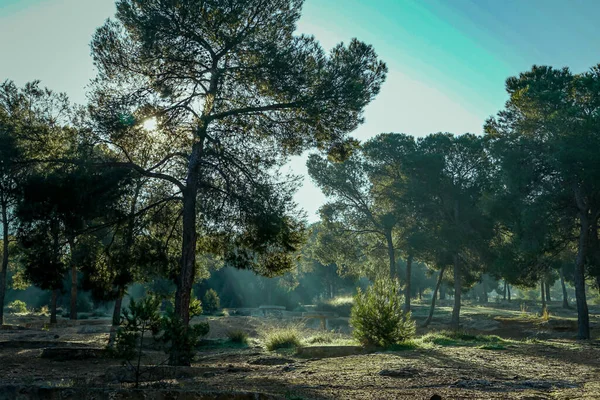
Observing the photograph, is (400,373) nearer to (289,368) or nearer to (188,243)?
(289,368)

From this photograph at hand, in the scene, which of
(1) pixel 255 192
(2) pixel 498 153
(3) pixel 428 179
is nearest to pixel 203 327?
(1) pixel 255 192

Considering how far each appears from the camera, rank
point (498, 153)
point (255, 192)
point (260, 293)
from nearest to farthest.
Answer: point (255, 192), point (498, 153), point (260, 293)

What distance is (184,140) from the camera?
1427cm

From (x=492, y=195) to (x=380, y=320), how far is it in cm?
1208

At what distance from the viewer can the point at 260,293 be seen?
6050 centimetres

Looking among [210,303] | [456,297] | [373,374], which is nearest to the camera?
[373,374]

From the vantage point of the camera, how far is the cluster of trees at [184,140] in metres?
12.2

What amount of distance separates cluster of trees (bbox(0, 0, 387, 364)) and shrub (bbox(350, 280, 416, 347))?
2537 millimetres

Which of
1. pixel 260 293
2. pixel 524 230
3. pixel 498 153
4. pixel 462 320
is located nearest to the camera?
pixel 524 230

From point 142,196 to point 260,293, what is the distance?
4704 cm

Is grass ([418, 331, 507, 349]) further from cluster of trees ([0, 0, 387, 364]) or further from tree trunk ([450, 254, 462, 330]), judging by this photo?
tree trunk ([450, 254, 462, 330])

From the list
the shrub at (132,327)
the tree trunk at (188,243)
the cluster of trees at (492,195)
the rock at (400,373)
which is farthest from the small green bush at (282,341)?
the cluster of trees at (492,195)

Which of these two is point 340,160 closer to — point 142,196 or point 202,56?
point 202,56

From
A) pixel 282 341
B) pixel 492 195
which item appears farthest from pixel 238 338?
pixel 492 195
